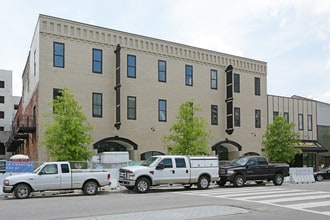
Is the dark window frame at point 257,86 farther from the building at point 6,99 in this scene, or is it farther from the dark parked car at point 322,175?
the building at point 6,99

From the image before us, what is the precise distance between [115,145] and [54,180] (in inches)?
543

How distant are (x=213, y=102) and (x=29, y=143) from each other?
1666cm

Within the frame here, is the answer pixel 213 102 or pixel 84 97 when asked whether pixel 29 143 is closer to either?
pixel 84 97

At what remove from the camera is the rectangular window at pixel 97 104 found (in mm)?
31531

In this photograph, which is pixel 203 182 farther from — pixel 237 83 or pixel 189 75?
pixel 237 83

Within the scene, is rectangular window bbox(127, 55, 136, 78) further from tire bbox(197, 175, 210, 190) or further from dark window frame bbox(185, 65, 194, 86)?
tire bbox(197, 175, 210, 190)

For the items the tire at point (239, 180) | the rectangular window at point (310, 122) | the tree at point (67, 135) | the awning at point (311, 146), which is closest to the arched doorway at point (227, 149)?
the awning at point (311, 146)

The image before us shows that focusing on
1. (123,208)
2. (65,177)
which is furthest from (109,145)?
(123,208)

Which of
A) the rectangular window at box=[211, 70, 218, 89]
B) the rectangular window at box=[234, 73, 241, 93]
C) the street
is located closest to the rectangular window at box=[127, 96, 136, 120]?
the rectangular window at box=[211, 70, 218, 89]

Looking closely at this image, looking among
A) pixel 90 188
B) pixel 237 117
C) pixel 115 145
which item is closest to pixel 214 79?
pixel 237 117

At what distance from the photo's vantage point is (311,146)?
44844 millimetres

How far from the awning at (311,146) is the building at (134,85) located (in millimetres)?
6027

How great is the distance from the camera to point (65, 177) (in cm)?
1973

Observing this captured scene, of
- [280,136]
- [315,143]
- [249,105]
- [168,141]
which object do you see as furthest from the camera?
[315,143]
